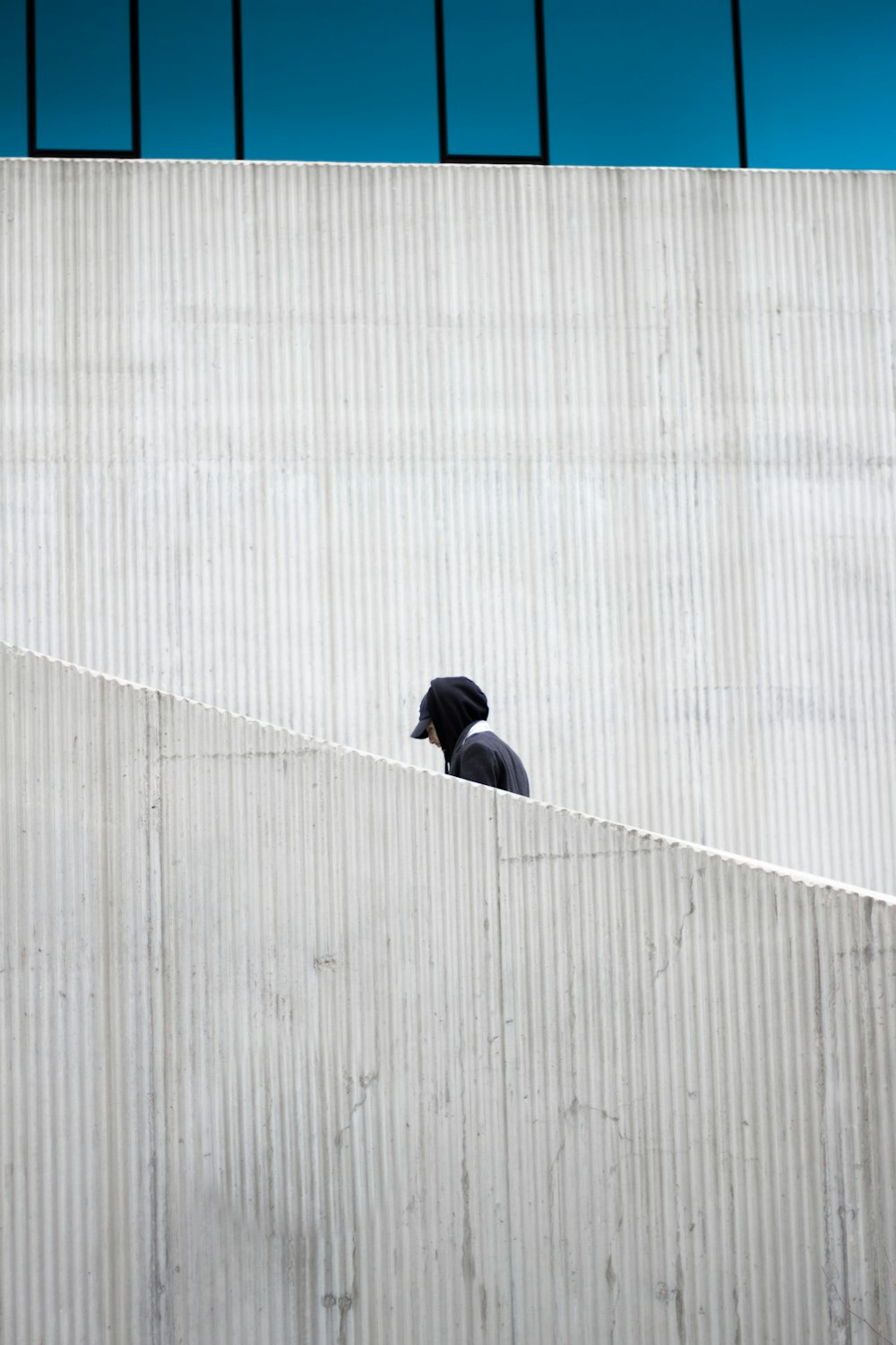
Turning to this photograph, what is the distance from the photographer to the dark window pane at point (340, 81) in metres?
8.75

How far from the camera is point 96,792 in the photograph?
14.5ft

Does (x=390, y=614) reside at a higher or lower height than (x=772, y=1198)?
higher

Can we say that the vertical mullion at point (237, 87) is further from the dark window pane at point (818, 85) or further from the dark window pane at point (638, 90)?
the dark window pane at point (818, 85)

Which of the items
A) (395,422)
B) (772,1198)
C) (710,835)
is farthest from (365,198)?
(772,1198)

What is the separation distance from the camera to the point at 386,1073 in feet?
14.3

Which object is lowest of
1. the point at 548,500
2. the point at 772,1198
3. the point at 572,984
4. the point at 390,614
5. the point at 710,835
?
the point at 772,1198

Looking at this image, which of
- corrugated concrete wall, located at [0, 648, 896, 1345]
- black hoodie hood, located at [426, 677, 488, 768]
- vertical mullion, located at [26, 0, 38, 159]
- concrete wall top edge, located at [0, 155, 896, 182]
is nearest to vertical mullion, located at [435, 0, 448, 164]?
concrete wall top edge, located at [0, 155, 896, 182]

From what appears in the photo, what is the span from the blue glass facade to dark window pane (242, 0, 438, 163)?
0.04 feet

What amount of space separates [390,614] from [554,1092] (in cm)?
355

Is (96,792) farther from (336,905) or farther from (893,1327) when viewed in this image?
(893,1327)

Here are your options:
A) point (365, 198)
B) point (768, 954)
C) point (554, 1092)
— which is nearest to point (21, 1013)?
point (554, 1092)

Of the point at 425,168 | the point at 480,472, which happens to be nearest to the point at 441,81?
the point at 425,168

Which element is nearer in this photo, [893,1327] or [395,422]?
[893,1327]

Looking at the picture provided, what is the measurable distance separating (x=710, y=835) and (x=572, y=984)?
3269mm
